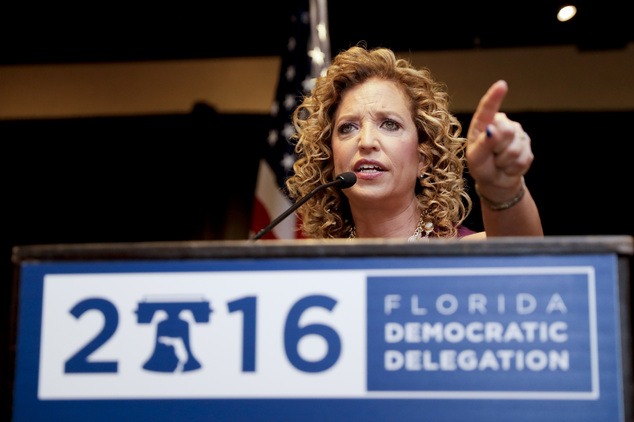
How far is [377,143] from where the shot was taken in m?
1.57

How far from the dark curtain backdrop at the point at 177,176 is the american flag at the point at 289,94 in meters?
1.01

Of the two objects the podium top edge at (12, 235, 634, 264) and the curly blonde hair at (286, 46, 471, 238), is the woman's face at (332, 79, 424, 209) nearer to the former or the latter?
the curly blonde hair at (286, 46, 471, 238)

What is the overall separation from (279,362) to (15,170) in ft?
13.6

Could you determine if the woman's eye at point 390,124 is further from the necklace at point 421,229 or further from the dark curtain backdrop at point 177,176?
the dark curtain backdrop at point 177,176

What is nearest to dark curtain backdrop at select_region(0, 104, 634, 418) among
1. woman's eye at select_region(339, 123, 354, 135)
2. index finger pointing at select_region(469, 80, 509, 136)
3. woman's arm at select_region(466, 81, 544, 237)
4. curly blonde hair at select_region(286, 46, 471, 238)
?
curly blonde hair at select_region(286, 46, 471, 238)

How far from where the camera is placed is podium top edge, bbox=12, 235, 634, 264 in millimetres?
739

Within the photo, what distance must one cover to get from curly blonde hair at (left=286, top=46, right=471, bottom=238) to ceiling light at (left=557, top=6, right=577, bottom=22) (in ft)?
6.49

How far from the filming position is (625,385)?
717 mm

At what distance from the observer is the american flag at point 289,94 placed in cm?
306

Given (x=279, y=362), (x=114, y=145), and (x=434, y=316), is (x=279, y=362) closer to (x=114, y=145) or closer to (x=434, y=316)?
(x=434, y=316)

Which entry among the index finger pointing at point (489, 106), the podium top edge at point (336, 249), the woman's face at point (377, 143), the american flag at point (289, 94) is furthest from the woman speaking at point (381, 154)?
the american flag at point (289, 94)

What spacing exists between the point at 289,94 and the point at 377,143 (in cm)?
166

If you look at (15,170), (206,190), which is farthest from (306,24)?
(15,170)

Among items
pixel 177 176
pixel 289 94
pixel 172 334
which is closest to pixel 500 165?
pixel 172 334
